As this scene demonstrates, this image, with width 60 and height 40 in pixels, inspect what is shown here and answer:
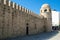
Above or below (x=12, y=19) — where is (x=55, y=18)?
above

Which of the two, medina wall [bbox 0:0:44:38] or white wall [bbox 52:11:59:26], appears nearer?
medina wall [bbox 0:0:44:38]

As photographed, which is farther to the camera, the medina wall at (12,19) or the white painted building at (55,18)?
the white painted building at (55,18)

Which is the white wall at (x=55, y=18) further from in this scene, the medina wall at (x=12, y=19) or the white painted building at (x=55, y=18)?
the medina wall at (x=12, y=19)

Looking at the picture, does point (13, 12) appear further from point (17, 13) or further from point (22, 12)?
point (22, 12)

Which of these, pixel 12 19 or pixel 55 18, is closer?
pixel 12 19

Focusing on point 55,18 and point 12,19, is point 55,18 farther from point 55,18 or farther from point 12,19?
point 12,19

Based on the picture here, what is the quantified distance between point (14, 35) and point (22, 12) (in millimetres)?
2819

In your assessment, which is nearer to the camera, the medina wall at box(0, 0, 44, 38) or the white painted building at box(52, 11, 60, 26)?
the medina wall at box(0, 0, 44, 38)

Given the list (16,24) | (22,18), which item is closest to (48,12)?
(22,18)

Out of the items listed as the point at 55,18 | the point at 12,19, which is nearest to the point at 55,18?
the point at 55,18

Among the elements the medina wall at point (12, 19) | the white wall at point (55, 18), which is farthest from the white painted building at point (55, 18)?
the medina wall at point (12, 19)

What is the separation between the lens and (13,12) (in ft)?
32.9

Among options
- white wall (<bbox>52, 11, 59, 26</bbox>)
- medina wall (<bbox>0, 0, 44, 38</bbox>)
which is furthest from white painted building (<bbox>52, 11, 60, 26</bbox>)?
medina wall (<bbox>0, 0, 44, 38</bbox>)

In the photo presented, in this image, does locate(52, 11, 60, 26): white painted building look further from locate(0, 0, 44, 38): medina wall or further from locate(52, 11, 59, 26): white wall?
locate(0, 0, 44, 38): medina wall
